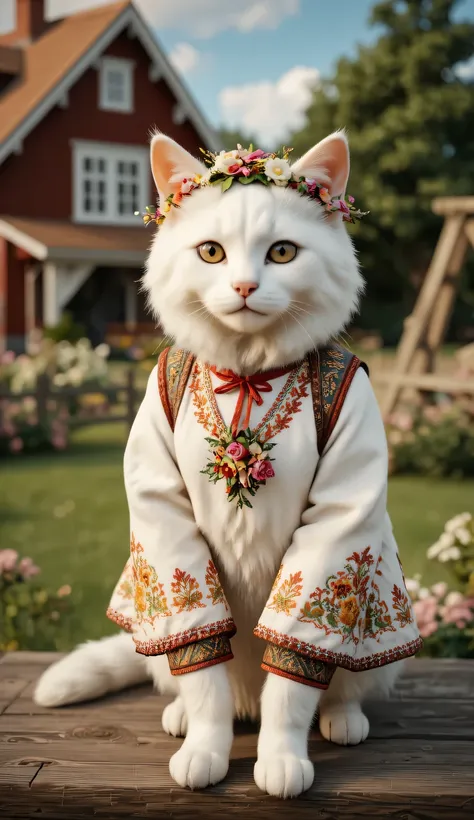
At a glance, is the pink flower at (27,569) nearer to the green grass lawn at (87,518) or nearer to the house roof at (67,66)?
the green grass lawn at (87,518)

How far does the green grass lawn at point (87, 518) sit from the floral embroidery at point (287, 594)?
1.55 meters

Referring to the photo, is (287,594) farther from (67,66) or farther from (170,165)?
(67,66)

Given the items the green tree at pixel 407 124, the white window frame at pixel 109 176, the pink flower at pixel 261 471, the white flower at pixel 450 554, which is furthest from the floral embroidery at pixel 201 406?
the green tree at pixel 407 124

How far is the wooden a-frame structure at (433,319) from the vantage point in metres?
6.63

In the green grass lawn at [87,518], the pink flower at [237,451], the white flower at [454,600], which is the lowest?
the green grass lawn at [87,518]

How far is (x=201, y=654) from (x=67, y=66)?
14.6m

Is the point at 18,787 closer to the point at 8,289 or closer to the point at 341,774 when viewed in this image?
the point at 341,774

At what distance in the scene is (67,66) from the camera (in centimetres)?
1478

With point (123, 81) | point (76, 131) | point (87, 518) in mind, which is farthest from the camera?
point (123, 81)

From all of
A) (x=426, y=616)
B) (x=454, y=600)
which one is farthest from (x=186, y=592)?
(x=454, y=600)

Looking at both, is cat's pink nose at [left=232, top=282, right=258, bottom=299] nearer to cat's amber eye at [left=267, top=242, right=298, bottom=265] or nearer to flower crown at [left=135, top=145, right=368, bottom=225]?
cat's amber eye at [left=267, top=242, right=298, bottom=265]

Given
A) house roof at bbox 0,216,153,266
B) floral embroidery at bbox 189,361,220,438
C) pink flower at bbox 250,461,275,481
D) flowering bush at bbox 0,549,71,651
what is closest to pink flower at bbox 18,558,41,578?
flowering bush at bbox 0,549,71,651

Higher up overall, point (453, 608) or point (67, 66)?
point (67, 66)

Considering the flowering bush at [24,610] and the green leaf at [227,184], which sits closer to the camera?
the green leaf at [227,184]
